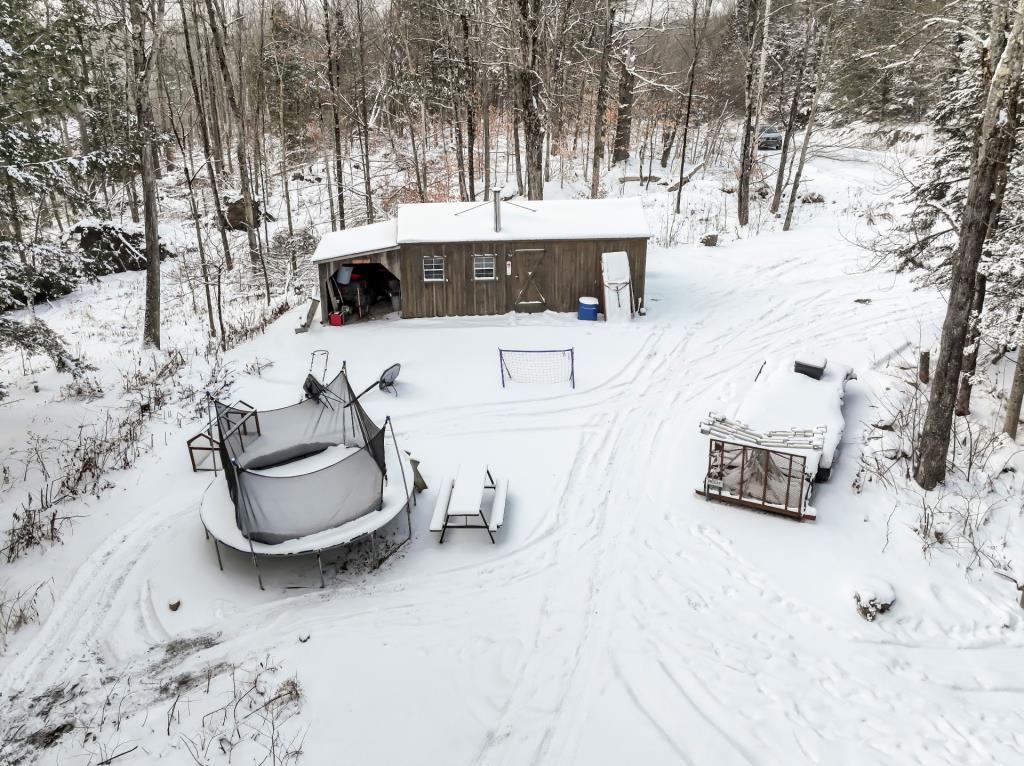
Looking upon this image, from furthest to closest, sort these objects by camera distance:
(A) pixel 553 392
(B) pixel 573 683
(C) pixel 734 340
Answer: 1. (C) pixel 734 340
2. (A) pixel 553 392
3. (B) pixel 573 683

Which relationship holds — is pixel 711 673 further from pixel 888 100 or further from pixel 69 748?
pixel 888 100

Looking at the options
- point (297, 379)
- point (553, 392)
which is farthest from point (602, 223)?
point (297, 379)

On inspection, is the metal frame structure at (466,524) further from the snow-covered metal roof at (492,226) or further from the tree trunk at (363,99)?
the tree trunk at (363,99)

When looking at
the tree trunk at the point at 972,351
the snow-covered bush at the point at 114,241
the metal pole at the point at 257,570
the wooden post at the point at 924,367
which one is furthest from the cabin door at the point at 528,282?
the snow-covered bush at the point at 114,241

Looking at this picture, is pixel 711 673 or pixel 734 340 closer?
pixel 711 673

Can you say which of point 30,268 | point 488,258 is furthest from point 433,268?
point 30,268

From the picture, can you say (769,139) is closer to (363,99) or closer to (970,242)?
(363,99)

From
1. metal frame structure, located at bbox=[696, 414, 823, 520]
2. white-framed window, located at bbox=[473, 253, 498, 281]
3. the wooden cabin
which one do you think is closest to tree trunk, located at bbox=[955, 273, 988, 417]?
metal frame structure, located at bbox=[696, 414, 823, 520]
